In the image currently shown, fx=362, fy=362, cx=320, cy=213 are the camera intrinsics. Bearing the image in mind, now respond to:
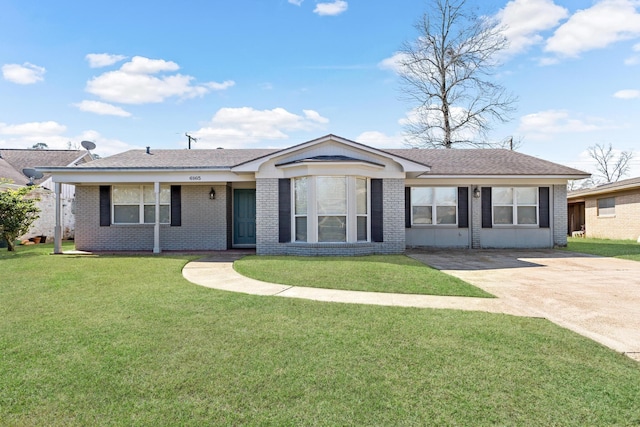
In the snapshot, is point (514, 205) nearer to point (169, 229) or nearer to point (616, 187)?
point (616, 187)

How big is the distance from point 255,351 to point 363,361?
3.68 feet

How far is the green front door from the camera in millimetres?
14203

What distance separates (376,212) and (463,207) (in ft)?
14.8

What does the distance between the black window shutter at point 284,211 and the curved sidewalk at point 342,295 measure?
3.41m

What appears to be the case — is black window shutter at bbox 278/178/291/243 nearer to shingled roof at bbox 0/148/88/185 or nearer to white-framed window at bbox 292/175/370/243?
white-framed window at bbox 292/175/370/243

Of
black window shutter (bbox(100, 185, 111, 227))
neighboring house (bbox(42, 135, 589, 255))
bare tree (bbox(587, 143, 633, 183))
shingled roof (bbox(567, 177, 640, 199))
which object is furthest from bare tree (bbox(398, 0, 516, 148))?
bare tree (bbox(587, 143, 633, 183))

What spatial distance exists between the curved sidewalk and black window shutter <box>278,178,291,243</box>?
11.2 ft

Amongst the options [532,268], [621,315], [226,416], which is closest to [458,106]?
[532,268]

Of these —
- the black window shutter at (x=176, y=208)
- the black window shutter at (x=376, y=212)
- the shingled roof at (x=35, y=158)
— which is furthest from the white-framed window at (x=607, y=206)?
the shingled roof at (x=35, y=158)

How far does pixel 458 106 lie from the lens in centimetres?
2702

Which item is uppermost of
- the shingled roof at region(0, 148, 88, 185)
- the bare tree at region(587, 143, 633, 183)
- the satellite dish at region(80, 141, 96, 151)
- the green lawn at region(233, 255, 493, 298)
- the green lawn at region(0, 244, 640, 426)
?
the bare tree at region(587, 143, 633, 183)

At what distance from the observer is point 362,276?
7.75 metres

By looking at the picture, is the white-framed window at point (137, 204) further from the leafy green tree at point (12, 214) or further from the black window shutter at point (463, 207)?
the black window shutter at point (463, 207)

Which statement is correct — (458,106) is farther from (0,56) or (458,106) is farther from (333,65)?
(0,56)
